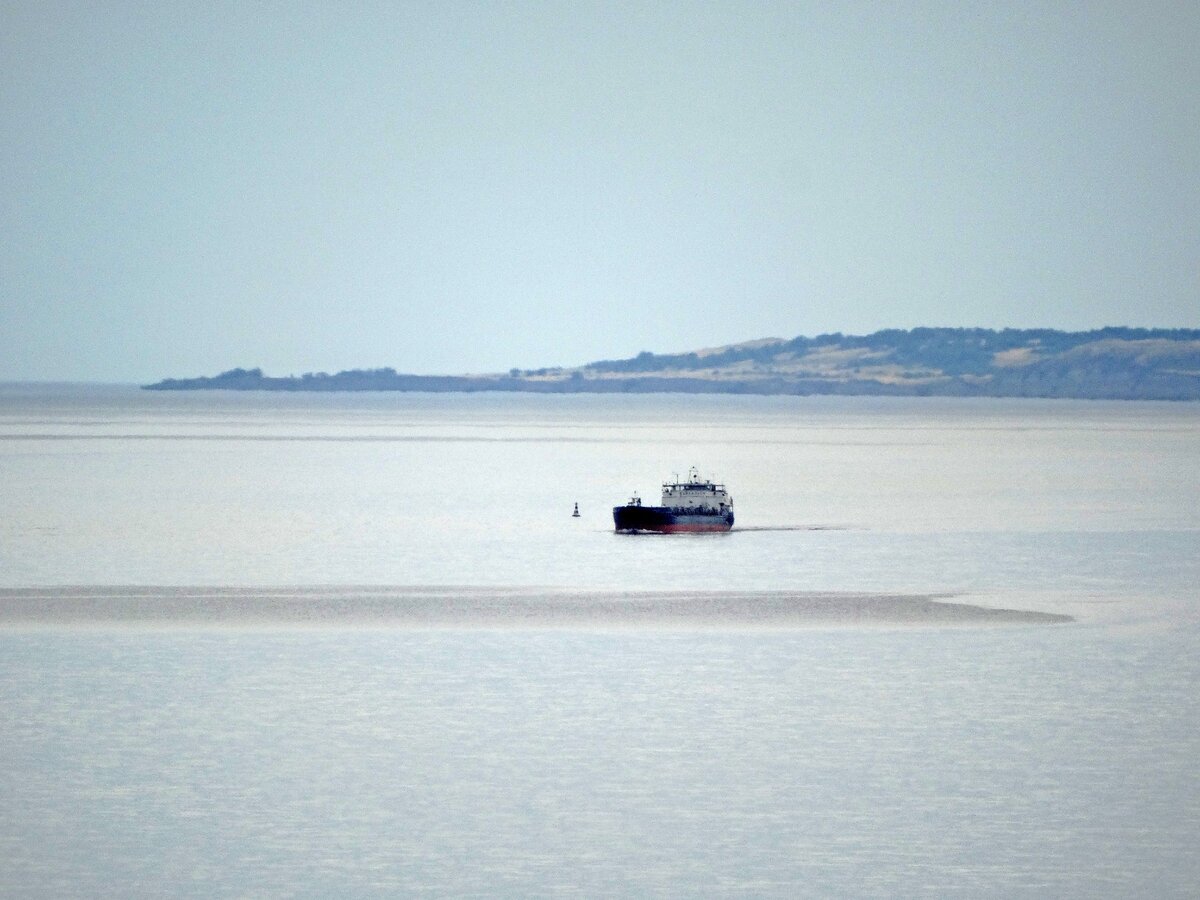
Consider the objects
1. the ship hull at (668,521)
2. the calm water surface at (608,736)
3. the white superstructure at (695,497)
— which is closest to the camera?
the calm water surface at (608,736)

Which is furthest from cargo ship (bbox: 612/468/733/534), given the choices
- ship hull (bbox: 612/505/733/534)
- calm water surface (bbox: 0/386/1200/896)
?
calm water surface (bbox: 0/386/1200/896)

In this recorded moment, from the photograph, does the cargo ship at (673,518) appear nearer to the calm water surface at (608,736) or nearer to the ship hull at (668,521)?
the ship hull at (668,521)

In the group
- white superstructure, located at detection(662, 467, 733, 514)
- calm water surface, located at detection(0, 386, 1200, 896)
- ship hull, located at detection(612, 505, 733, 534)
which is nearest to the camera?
calm water surface, located at detection(0, 386, 1200, 896)

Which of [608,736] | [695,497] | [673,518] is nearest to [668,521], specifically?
[673,518]

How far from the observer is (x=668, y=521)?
63375 millimetres

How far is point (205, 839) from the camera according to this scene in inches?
749

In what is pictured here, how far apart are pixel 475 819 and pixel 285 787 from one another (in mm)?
2765

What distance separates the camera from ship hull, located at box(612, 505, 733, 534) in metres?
63.1

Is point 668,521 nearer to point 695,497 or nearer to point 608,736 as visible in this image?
point 695,497

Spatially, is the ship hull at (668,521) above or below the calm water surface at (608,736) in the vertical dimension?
below

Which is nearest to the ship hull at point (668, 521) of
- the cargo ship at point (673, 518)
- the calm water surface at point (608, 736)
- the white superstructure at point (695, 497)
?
the cargo ship at point (673, 518)

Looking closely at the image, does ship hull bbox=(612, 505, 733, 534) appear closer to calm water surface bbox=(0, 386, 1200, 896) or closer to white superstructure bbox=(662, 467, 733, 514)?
white superstructure bbox=(662, 467, 733, 514)

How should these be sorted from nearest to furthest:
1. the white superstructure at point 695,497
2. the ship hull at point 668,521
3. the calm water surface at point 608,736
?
the calm water surface at point 608,736, the ship hull at point 668,521, the white superstructure at point 695,497

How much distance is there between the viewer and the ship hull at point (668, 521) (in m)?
63.1
